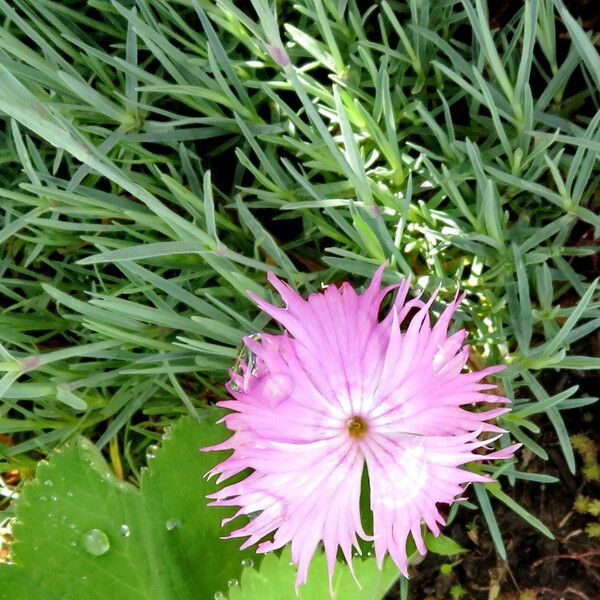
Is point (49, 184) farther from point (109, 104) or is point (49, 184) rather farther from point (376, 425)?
point (376, 425)

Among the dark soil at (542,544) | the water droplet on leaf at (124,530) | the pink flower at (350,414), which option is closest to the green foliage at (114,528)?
the water droplet on leaf at (124,530)

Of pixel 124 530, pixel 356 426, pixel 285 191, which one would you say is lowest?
pixel 124 530

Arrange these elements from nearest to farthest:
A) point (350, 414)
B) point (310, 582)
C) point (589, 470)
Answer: point (350, 414) < point (310, 582) < point (589, 470)

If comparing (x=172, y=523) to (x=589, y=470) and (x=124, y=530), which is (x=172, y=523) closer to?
(x=124, y=530)

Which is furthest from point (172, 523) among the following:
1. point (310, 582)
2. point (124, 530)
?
point (310, 582)

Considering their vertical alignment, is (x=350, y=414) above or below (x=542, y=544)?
above

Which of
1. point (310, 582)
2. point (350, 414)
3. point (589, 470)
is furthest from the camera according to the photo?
point (589, 470)

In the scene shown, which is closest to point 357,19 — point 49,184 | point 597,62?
point 597,62
